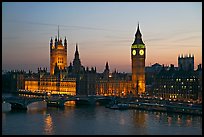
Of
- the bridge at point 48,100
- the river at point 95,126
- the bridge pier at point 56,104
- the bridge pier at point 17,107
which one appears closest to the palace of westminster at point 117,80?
the bridge at point 48,100

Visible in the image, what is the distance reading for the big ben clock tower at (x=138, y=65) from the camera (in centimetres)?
2556

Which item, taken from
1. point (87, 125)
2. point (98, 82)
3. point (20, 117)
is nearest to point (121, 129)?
point (87, 125)

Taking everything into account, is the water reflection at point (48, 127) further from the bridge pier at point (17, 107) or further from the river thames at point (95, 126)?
the bridge pier at point (17, 107)

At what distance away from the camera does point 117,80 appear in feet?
86.9

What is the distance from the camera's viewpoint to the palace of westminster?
20719mm

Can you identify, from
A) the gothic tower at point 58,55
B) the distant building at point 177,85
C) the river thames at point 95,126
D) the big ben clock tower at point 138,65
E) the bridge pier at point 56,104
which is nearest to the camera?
the river thames at point 95,126

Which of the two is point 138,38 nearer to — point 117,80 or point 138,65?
point 138,65

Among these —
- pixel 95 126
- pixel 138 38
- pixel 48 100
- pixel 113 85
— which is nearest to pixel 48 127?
pixel 95 126

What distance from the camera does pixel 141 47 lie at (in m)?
26.0

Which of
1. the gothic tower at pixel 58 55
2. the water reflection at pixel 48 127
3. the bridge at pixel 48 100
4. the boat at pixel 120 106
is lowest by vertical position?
the water reflection at pixel 48 127

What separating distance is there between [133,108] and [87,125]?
273 inches

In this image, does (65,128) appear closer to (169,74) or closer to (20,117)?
(20,117)

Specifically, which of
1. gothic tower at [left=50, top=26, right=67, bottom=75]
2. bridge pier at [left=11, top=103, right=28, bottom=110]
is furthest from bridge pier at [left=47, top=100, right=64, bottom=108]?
gothic tower at [left=50, top=26, right=67, bottom=75]

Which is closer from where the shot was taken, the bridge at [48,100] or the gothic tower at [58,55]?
the bridge at [48,100]
